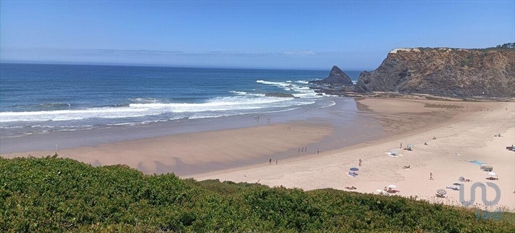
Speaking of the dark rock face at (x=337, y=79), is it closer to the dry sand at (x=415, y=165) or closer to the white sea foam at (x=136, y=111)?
the white sea foam at (x=136, y=111)

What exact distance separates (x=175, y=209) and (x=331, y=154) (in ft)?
63.2

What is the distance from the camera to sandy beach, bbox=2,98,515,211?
747 inches

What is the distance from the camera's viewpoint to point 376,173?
2050cm

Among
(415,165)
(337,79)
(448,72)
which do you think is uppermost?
(448,72)

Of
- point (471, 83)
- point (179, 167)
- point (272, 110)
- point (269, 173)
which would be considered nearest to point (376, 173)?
point (269, 173)

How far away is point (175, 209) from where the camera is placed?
20.5ft

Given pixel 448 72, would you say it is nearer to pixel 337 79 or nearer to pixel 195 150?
pixel 337 79

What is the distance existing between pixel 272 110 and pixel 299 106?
246 inches

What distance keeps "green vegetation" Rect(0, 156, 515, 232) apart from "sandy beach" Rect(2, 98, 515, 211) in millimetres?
10733

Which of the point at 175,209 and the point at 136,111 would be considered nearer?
the point at 175,209

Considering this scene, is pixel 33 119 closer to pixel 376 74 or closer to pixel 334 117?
pixel 334 117

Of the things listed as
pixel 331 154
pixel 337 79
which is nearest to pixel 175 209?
pixel 331 154

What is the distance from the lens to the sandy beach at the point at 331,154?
1898 centimetres

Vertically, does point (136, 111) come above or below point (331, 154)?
above
